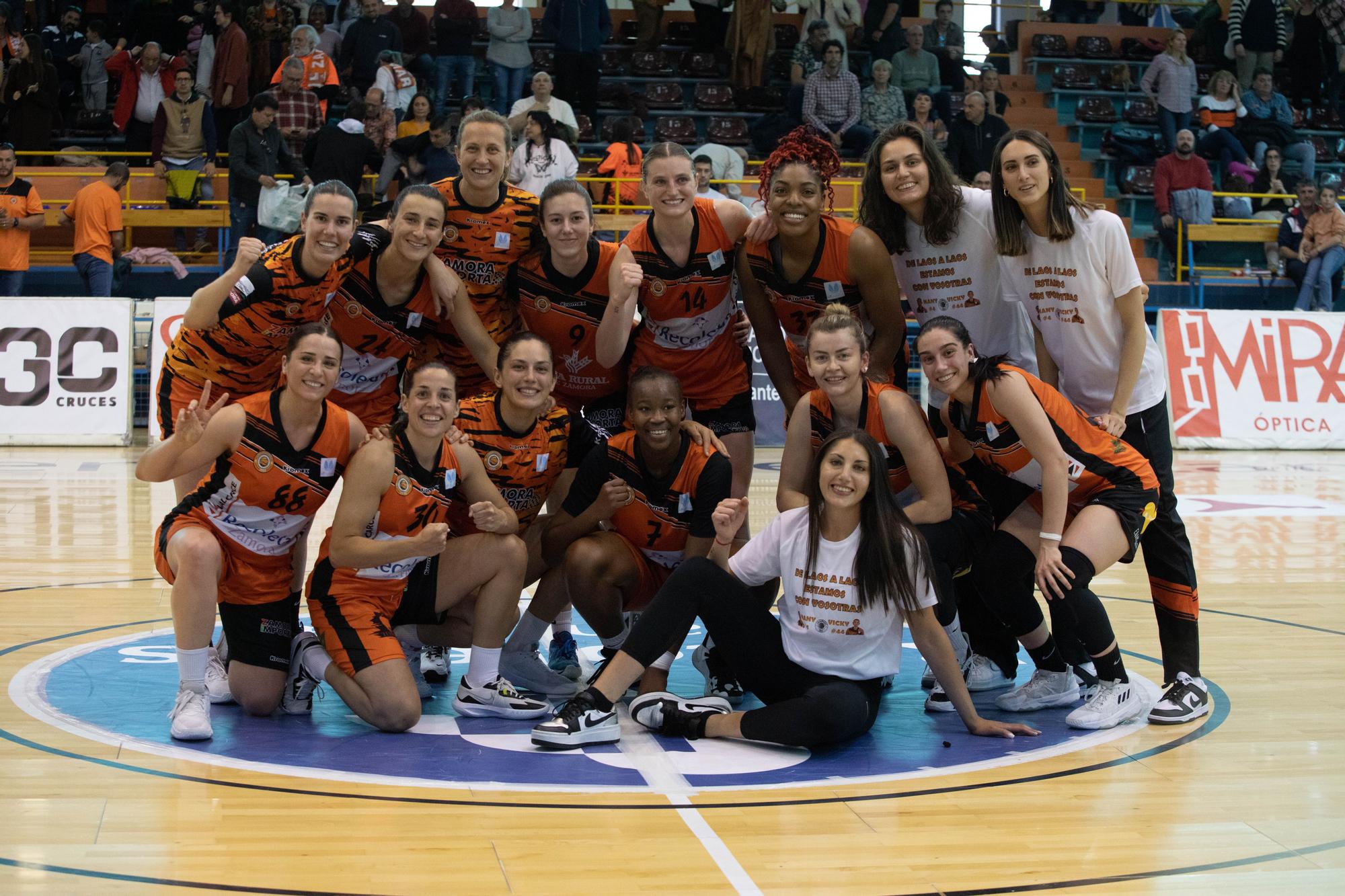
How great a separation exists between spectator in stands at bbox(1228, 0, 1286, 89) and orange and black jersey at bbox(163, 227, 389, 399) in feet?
54.4

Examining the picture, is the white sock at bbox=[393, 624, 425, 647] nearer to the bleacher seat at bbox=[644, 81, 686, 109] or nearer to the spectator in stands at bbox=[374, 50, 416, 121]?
the spectator in stands at bbox=[374, 50, 416, 121]

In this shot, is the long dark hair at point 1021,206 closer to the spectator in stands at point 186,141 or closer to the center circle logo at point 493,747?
the center circle logo at point 493,747

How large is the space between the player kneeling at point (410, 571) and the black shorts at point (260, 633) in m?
0.08

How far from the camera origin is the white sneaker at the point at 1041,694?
5012mm

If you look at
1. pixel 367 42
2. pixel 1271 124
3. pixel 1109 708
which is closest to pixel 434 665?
pixel 1109 708

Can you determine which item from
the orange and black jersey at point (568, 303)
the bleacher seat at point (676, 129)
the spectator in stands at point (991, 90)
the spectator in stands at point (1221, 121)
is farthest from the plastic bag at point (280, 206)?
the spectator in stands at point (1221, 121)

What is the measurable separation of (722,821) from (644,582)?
1827mm

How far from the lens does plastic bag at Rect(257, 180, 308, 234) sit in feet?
46.0

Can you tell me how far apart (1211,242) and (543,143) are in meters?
9.01

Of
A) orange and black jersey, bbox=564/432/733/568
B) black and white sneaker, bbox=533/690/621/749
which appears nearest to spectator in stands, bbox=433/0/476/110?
orange and black jersey, bbox=564/432/733/568

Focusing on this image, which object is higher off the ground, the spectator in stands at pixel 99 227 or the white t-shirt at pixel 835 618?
the spectator in stands at pixel 99 227

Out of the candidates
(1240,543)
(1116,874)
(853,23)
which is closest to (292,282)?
(1116,874)

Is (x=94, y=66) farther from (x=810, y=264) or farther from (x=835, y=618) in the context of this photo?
(x=835, y=618)

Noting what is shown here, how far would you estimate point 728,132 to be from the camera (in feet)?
59.0
